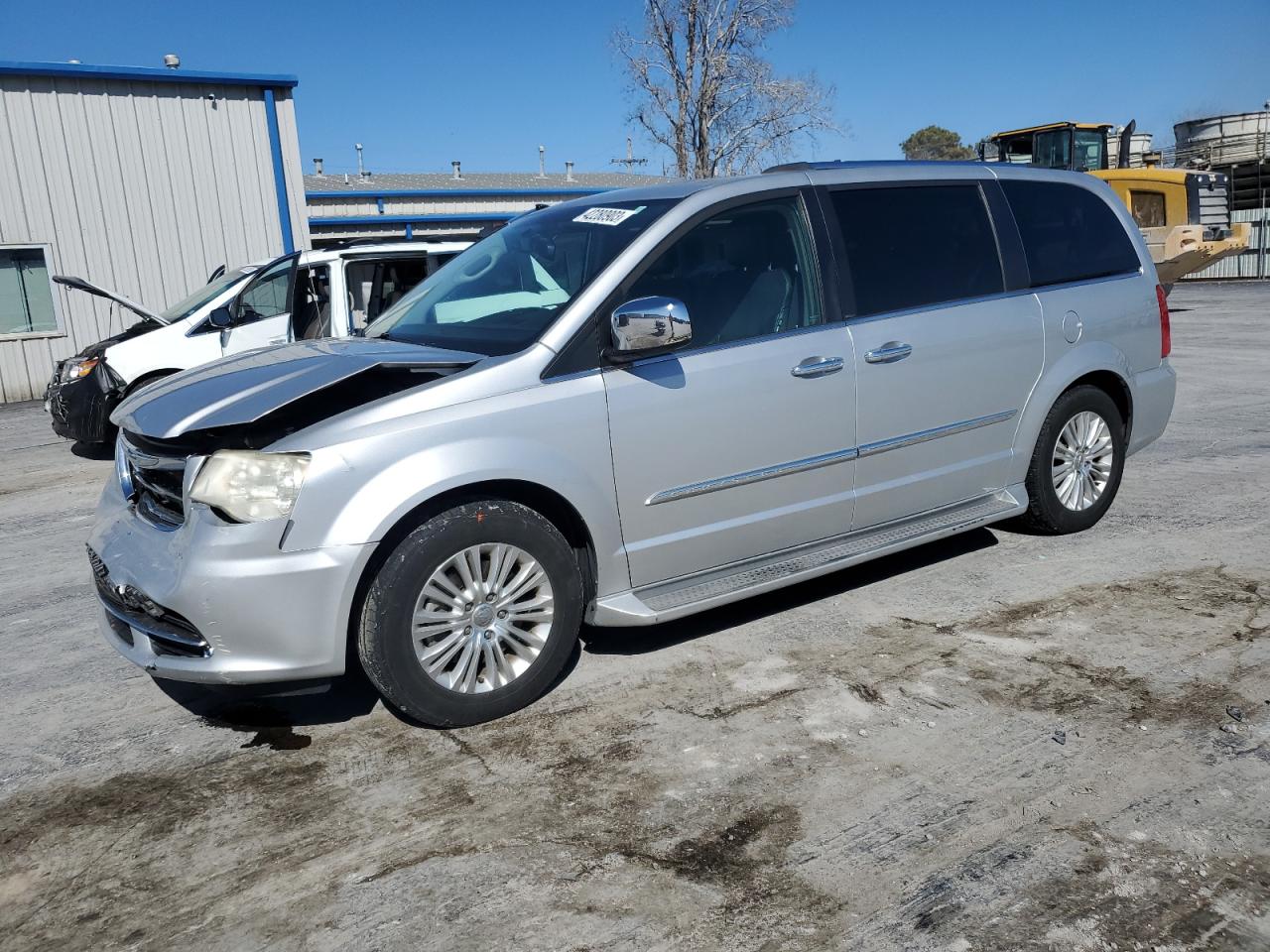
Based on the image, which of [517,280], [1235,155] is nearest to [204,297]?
[517,280]

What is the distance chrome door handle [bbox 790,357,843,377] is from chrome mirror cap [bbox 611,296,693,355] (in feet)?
2.18

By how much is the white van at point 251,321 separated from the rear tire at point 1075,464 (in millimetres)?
5696

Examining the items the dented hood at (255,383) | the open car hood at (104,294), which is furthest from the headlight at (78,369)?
the dented hood at (255,383)

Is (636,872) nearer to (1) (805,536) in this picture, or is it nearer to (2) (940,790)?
(2) (940,790)

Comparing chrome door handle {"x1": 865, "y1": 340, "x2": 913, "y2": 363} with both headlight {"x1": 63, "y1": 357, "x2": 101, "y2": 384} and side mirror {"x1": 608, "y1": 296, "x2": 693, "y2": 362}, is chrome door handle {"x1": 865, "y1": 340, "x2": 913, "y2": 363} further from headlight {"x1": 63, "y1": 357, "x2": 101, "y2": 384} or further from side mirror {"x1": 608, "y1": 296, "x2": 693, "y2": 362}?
headlight {"x1": 63, "y1": 357, "x2": 101, "y2": 384}

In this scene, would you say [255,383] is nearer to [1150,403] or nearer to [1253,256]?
[1150,403]

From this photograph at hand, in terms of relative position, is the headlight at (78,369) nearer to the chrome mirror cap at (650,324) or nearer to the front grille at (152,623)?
the front grille at (152,623)

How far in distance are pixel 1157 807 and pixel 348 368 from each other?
9.64 feet

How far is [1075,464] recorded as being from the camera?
5.47 m

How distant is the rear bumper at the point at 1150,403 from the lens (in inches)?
223

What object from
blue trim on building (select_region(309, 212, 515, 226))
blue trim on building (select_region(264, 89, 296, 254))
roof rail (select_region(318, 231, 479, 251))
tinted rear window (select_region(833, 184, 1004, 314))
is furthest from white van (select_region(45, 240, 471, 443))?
blue trim on building (select_region(309, 212, 515, 226))

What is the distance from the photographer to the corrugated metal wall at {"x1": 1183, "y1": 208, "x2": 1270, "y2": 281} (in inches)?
1099

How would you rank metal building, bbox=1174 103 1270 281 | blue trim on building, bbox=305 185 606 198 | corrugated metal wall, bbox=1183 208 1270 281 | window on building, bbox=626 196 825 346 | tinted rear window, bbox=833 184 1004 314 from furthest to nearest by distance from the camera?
metal building, bbox=1174 103 1270 281 < blue trim on building, bbox=305 185 606 198 < corrugated metal wall, bbox=1183 208 1270 281 < tinted rear window, bbox=833 184 1004 314 < window on building, bbox=626 196 825 346

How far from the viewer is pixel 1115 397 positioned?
223 inches
